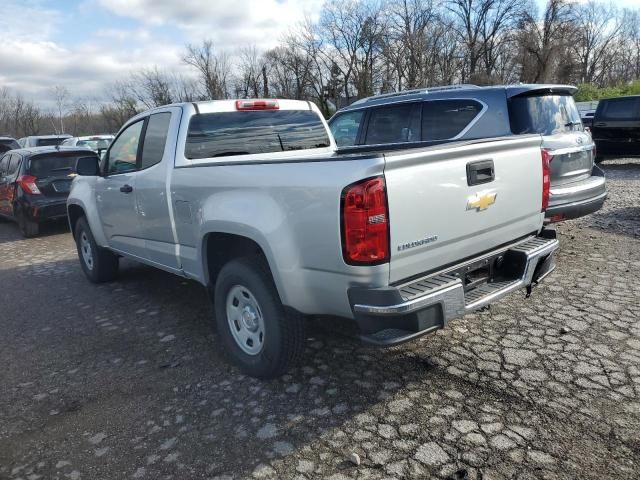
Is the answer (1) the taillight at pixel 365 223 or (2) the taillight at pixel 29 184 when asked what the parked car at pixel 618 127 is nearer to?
(1) the taillight at pixel 365 223

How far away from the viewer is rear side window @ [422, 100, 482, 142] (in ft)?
19.3

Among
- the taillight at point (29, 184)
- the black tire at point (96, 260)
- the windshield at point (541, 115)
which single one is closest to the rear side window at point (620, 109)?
the windshield at point (541, 115)

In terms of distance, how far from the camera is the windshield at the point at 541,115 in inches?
221

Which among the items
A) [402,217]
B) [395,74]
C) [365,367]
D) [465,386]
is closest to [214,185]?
[402,217]

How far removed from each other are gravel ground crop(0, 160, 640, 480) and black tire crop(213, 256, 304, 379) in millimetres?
148

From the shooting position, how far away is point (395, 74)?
36406 mm

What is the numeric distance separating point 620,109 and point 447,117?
9456mm

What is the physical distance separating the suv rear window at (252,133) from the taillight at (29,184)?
6.54 meters

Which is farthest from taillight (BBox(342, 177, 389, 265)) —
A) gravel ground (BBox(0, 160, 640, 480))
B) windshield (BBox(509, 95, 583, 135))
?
windshield (BBox(509, 95, 583, 135))

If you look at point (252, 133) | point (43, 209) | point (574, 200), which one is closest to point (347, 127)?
point (252, 133)

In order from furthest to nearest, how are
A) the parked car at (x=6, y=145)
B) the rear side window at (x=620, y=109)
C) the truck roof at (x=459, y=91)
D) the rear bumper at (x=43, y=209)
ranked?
the parked car at (x=6, y=145)
the rear side window at (x=620, y=109)
the rear bumper at (x=43, y=209)
the truck roof at (x=459, y=91)

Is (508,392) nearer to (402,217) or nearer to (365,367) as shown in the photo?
(365,367)

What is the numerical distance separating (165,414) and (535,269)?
2.63 meters

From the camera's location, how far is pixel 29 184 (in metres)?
9.30
